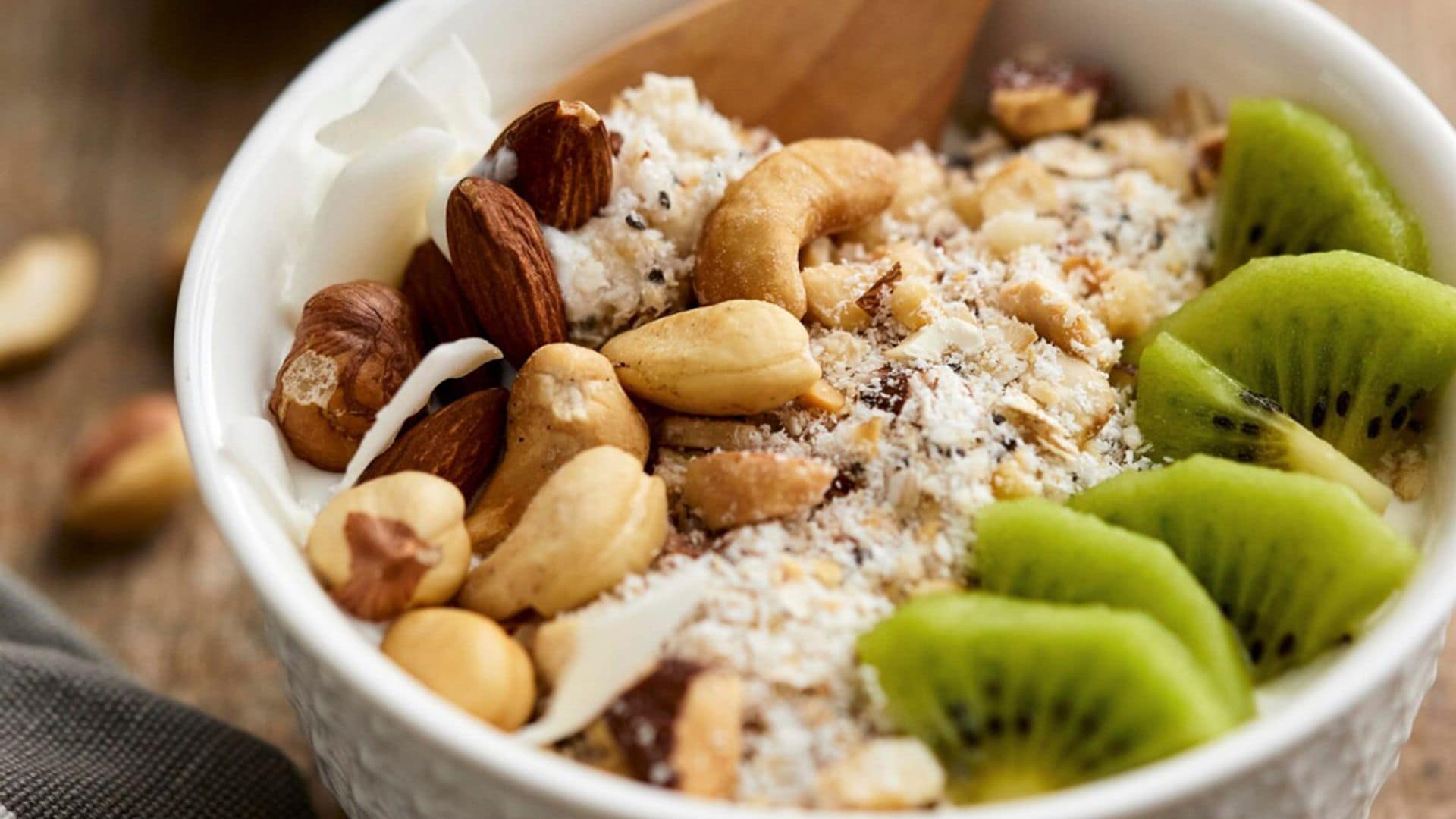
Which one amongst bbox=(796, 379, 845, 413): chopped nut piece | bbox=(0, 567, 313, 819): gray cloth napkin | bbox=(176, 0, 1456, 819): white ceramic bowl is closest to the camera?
bbox=(176, 0, 1456, 819): white ceramic bowl

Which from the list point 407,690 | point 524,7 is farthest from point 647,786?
point 524,7

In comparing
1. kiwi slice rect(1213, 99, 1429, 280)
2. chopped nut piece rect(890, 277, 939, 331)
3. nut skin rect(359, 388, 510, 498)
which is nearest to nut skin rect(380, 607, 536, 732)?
nut skin rect(359, 388, 510, 498)

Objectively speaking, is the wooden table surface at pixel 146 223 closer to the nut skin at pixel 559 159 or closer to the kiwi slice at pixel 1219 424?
the kiwi slice at pixel 1219 424

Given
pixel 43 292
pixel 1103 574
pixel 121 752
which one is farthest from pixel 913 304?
pixel 43 292

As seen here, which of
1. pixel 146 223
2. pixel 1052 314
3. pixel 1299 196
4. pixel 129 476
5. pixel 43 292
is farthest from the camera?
pixel 146 223

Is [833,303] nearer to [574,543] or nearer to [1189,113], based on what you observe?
[574,543]

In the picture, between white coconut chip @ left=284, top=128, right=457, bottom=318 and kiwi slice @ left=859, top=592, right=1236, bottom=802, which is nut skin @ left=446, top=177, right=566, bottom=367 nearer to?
white coconut chip @ left=284, top=128, right=457, bottom=318
